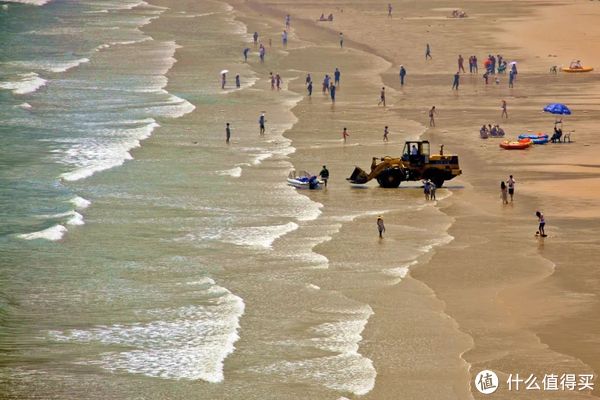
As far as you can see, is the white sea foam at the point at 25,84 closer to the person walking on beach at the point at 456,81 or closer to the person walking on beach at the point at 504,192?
the person walking on beach at the point at 456,81

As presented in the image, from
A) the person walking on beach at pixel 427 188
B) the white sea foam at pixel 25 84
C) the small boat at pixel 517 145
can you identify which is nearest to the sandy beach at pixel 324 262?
the person walking on beach at pixel 427 188

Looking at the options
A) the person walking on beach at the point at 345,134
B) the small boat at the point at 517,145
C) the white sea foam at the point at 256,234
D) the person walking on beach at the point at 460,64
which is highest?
the person walking on beach at the point at 460,64

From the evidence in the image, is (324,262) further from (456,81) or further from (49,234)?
(456,81)

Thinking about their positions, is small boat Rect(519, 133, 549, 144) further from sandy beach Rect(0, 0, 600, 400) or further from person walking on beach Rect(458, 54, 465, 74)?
person walking on beach Rect(458, 54, 465, 74)

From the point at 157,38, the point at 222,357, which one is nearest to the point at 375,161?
the point at 222,357

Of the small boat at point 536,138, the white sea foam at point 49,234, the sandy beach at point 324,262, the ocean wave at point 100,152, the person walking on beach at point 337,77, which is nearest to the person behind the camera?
the sandy beach at point 324,262

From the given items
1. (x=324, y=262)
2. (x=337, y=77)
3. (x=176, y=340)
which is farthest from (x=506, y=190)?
(x=337, y=77)
